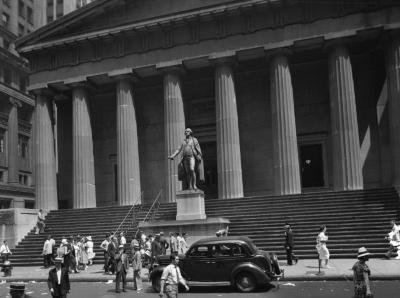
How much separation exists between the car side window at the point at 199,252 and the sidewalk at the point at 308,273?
3111 mm

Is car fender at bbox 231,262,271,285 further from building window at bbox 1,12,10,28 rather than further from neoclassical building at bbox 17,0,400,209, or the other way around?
building window at bbox 1,12,10,28

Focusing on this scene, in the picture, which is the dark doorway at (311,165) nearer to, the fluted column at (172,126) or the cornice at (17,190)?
the fluted column at (172,126)

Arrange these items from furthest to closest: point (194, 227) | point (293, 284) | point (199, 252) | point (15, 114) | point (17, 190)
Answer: point (15, 114)
point (17, 190)
point (194, 227)
point (293, 284)
point (199, 252)

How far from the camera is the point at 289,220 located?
26297 millimetres

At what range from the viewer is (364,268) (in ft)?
33.2

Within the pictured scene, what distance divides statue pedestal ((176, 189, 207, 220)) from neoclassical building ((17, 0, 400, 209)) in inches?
298

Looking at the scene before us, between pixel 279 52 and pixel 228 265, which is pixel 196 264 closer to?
pixel 228 265

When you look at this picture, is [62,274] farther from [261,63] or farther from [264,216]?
[261,63]

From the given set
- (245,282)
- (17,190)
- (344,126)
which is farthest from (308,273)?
(17,190)

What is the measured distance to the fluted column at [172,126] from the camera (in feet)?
112

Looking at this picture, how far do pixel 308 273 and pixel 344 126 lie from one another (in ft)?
48.7

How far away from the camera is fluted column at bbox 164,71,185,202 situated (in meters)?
34.2

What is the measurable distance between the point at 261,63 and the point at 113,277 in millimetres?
21271

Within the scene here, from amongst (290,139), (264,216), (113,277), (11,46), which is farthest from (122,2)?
(11,46)
